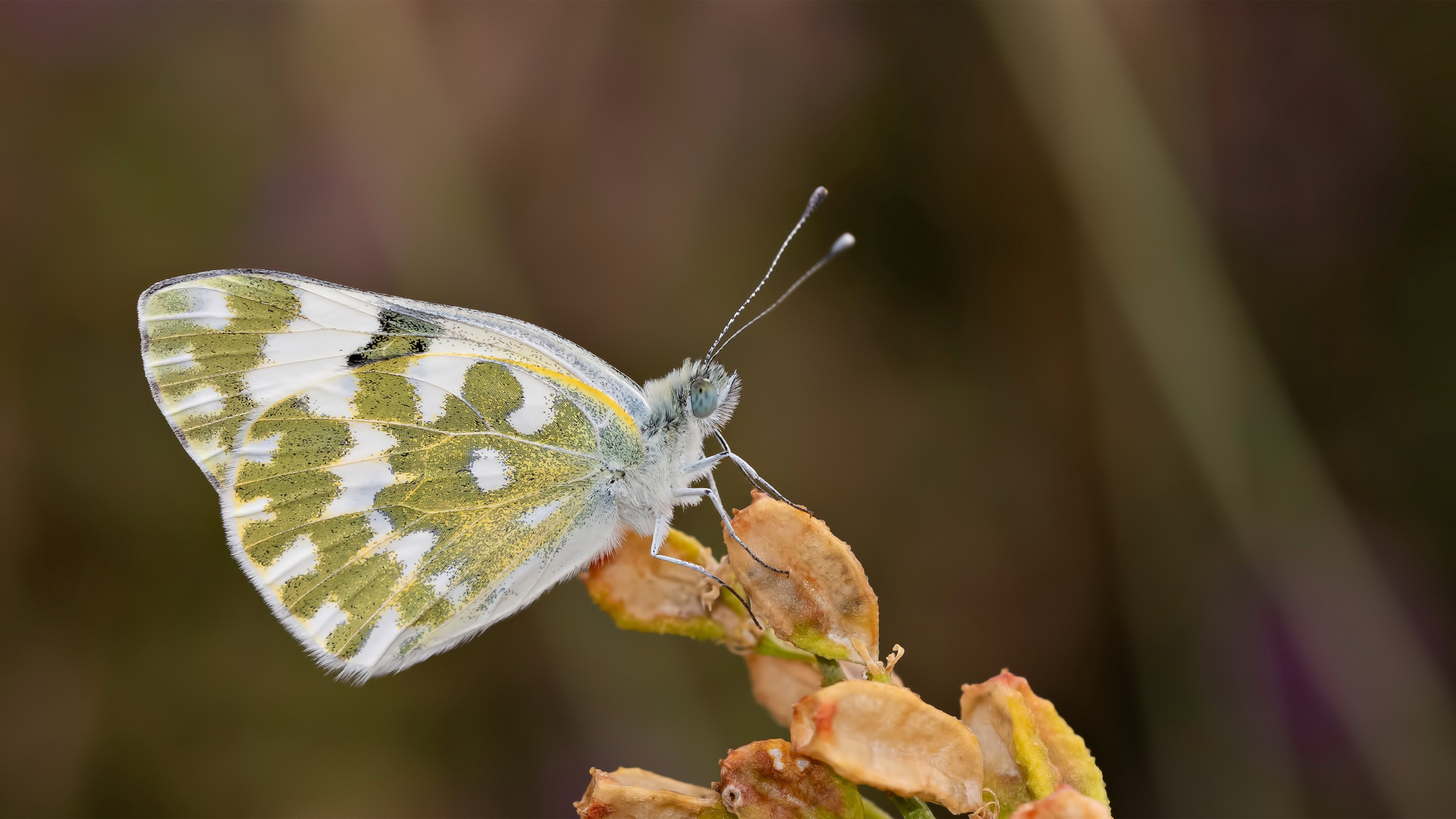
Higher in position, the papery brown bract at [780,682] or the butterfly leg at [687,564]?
the butterfly leg at [687,564]

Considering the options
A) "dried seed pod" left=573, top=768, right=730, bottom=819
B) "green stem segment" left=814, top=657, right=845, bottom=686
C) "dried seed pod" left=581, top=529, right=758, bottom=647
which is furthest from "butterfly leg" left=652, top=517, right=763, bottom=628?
"dried seed pod" left=573, top=768, right=730, bottom=819

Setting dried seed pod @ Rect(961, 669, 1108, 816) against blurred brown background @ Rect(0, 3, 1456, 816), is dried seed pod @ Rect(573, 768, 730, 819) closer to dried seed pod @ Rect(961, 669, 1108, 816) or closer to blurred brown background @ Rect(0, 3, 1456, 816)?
dried seed pod @ Rect(961, 669, 1108, 816)

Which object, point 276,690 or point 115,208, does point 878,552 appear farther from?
point 115,208

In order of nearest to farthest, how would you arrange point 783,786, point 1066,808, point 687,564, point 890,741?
point 1066,808 → point 890,741 → point 783,786 → point 687,564

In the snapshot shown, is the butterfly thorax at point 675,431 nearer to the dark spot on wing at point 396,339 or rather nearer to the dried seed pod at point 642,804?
the dark spot on wing at point 396,339

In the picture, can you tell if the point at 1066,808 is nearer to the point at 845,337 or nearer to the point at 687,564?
the point at 687,564

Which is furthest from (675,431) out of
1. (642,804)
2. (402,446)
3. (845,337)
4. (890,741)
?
(845,337)

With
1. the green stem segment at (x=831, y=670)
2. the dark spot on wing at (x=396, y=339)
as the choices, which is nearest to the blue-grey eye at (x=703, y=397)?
the dark spot on wing at (x=396, y=339)
